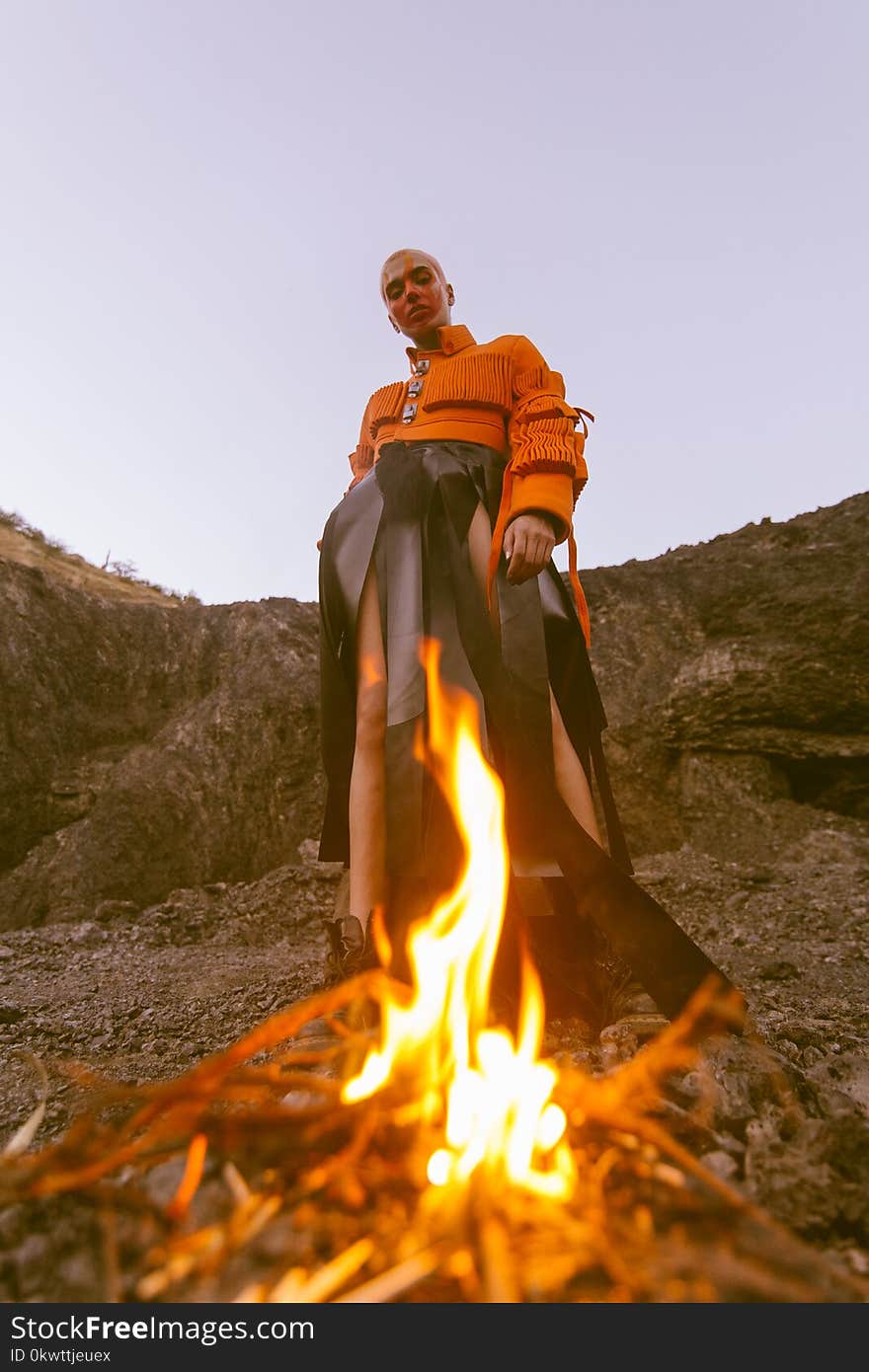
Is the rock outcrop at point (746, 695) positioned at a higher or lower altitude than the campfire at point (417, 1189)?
higher

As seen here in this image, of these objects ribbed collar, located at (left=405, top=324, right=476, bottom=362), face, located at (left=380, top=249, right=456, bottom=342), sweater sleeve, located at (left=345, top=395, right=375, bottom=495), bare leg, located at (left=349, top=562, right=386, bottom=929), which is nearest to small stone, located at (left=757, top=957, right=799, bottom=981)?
bare leg, located at (left=349, top=562, right=386, bottom=929)

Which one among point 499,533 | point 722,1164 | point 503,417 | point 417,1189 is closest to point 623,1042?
point 722,1164

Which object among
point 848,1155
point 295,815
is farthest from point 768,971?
point 295,815

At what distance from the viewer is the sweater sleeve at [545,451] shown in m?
2.17

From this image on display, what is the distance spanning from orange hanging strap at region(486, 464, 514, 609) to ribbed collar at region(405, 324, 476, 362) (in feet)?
2.42

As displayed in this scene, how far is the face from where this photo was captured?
2.72m

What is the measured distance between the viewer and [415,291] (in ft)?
8.93

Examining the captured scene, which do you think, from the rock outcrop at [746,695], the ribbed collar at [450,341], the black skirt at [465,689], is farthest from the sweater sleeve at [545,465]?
the rock outcrop at [746,695]

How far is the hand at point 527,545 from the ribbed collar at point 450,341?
947 millimetres

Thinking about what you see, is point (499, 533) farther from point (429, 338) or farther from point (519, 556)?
point (429, 338)

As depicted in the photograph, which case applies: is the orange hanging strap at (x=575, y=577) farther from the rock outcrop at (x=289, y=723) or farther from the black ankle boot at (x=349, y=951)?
the rock outcrop at (x=289, y=723)

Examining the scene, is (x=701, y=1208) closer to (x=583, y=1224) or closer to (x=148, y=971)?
(x=583, y=1224)

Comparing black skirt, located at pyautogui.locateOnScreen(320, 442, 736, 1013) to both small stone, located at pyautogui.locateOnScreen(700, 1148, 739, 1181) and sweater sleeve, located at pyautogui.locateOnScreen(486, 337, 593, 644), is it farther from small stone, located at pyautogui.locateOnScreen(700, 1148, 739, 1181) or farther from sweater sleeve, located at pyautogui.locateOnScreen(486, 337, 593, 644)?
small stone, located at pyautogui.locateOnScreen(700, 1148, 739, 1181)

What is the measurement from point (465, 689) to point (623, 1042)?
1.02 metres
